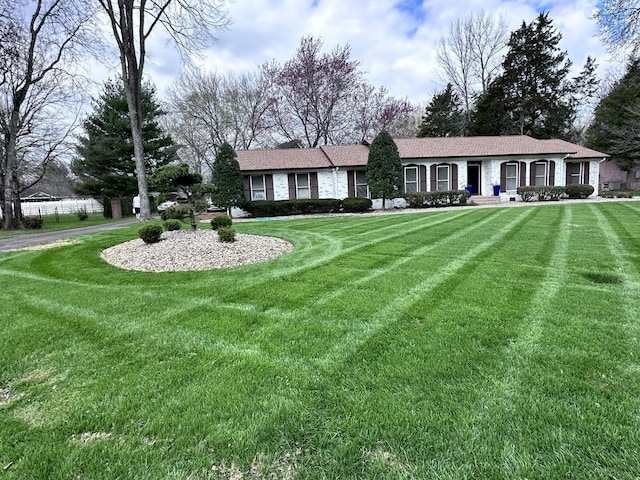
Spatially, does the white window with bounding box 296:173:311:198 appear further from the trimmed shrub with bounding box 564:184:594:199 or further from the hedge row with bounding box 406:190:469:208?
the trimmed shrub with bounding box 564:184:594:199

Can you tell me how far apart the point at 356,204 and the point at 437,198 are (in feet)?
14.7

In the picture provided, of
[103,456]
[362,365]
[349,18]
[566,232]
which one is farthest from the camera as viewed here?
[349,18]

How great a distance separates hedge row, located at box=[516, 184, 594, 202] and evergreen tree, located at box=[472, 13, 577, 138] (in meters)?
11.7

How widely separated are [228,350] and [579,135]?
37.6 m

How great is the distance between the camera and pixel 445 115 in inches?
1242

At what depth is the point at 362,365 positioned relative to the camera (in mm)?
2455

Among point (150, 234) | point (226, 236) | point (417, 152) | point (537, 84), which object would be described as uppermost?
point (537, 84)

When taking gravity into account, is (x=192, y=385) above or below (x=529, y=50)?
below

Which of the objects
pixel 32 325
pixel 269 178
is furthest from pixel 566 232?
pixel 269 178

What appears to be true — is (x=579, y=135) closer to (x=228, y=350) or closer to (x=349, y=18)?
(x=349, y=18)

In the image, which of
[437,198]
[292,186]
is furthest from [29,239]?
[437,198]

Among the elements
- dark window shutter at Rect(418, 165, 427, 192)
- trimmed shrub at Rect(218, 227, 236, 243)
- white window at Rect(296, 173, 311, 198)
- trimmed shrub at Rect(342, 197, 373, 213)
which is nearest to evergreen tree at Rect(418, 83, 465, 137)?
dark window shutter at Rect(418, 165, 427, 192)

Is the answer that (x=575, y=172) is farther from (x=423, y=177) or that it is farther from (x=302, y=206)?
(x=302, y=206)

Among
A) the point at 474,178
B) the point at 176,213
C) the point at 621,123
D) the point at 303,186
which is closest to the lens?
the point at 176,213
